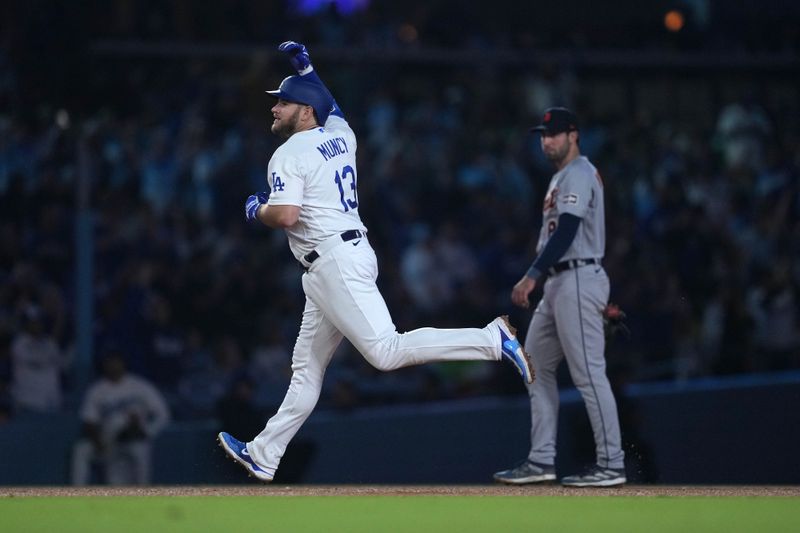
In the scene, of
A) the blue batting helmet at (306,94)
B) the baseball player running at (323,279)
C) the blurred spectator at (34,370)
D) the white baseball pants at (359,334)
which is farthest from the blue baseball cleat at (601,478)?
the blurred spectator at (34,370)

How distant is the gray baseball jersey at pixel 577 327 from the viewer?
718cm

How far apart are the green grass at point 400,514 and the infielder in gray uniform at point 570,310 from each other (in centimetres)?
82

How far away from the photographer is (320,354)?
6.96 m

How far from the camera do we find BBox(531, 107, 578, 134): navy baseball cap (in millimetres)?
7379

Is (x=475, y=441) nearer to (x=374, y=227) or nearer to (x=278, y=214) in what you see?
(x=374, y=227)

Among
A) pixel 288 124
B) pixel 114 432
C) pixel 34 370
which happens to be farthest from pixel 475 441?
pixel 288 124

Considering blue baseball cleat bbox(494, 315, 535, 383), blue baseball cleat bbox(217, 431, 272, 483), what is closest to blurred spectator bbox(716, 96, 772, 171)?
blue baseball cleat bbox(494, 315, 535, 383)

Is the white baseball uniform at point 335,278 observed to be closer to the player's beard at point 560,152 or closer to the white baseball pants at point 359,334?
the white baseball pants at point 359,334

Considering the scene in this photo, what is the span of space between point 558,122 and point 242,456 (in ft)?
7.83

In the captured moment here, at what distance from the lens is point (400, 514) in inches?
226

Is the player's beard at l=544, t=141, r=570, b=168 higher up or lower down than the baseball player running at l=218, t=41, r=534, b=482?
higher up

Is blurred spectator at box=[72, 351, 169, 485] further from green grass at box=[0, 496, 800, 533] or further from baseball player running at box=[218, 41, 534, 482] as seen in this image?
green grass at box=[0, 496, 800, 533]

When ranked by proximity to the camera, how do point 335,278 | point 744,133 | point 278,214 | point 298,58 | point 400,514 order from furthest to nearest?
1. point 744,133
2. point 298,58
3. point 335,278
4. point 278,214
5. point 400,514

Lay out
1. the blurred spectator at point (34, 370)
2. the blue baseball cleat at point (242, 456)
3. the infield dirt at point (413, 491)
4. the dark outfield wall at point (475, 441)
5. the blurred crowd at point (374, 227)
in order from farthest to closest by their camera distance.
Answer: the blurred crowd at point (374, 227) → the blurred spectator at point (34, 370) → the dark outfield wall at point (475, 441) → the blue baseball cleat at point (242, 456) → the infield dirt at point (413, 491)
